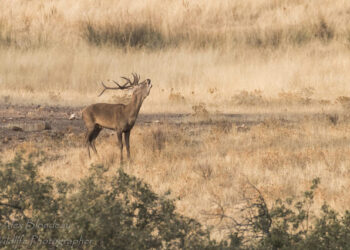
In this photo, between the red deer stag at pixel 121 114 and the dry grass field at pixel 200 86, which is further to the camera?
the red deer stag at pixel 121 114

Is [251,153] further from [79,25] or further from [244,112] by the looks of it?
[79,25]

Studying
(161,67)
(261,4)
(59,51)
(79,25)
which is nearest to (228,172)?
(161,67)

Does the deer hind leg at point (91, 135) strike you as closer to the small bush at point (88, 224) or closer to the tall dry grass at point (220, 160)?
the tall dry grass at point (220, 160)

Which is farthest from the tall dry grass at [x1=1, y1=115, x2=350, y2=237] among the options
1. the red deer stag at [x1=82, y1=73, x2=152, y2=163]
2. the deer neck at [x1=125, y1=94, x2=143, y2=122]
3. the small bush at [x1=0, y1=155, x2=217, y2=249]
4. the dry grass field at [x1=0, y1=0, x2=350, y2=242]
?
the small bush at [x1=0, y1=155, x2=217, y2=249]

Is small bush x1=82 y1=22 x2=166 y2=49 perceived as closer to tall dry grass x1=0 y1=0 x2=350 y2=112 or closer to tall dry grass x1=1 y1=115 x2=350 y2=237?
tall dry grass x1=0 y1=0 x2=350 y2=112

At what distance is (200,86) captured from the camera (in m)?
19.5

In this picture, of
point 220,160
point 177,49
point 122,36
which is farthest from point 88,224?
point 122,36

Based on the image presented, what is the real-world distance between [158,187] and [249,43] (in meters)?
16.1

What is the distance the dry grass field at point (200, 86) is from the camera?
30.2 feet

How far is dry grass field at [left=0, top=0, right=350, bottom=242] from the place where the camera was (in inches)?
363

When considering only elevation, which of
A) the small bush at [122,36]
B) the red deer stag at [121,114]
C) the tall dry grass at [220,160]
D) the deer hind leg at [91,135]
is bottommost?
the tall dry grass at [220,160]

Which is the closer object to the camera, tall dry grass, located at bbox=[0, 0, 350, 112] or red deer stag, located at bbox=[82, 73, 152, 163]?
red deer stag, located at bbox=[82, 73, 152, 163]

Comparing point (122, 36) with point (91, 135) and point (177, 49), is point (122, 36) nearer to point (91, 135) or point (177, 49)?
point (177, 49)

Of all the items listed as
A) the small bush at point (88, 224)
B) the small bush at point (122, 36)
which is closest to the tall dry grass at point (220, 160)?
the small bush at point (88, 224)
